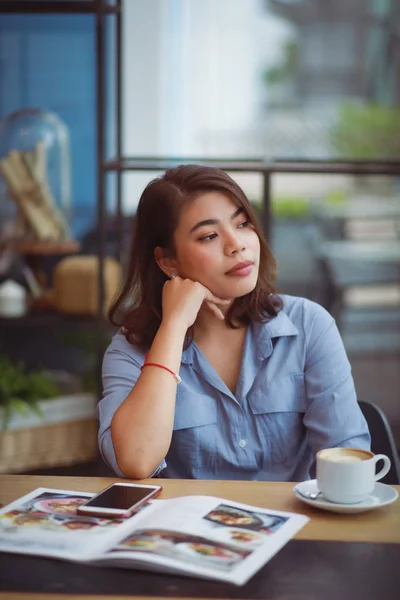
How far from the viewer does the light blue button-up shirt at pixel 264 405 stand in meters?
1.64

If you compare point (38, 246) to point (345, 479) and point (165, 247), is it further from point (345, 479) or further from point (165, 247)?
point (345, 479)

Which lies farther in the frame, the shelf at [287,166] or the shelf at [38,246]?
the shelf at [38,246]

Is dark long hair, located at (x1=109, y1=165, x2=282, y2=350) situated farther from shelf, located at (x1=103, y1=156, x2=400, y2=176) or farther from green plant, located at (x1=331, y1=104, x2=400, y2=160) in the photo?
green plant, located at (x1=331, y1=104, x2=400, y2=160)

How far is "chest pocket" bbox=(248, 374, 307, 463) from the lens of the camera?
166 cm

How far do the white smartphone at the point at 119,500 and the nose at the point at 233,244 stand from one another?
1.60 ft

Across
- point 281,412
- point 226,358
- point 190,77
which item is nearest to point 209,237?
point 226,358

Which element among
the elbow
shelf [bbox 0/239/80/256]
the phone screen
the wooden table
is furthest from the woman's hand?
shelf [bbox 0/239/80/256]

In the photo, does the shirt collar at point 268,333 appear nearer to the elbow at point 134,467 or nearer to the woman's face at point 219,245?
the woman's face at point 219,245

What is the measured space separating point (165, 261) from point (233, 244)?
8.5 inches

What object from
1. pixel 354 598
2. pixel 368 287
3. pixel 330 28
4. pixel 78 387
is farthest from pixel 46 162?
pixel 330 28

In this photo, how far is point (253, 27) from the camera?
9453 millimetres

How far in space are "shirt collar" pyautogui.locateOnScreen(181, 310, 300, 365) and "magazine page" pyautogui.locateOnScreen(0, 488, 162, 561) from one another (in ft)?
1.61

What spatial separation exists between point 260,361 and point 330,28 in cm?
934

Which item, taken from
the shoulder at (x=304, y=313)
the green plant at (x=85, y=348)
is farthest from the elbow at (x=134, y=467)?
the green plant at (x=85, y=348)
